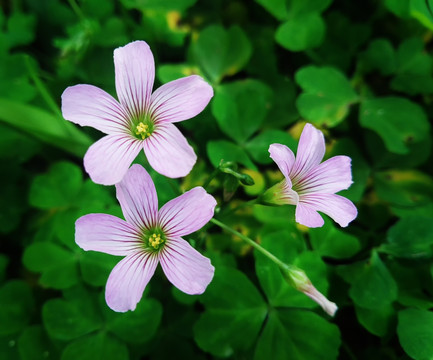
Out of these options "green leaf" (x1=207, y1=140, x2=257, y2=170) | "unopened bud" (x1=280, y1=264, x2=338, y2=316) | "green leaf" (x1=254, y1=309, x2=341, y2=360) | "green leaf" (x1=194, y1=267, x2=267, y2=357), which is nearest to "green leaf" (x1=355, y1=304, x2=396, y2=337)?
"green leaf" (x1=254, y1=309, x2=341, y2=360)

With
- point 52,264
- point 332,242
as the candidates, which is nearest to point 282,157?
point 332,242

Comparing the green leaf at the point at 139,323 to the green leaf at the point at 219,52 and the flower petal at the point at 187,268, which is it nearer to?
the flower petal at the point at 187,268

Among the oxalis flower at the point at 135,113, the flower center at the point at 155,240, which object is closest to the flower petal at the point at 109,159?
the oxalis flower at the point at 135,113

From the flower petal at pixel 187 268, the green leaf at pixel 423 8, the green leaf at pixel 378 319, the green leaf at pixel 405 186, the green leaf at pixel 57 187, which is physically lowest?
the green leaf at pixel 57 187

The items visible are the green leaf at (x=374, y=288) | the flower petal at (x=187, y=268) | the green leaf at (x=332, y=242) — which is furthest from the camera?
the green leaf at (x=332, y=242)

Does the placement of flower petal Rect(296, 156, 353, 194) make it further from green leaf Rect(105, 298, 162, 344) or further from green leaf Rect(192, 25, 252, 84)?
green leaf Rect(192, 25, 252, 84)

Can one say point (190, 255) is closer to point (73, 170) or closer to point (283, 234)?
point (283, 234)

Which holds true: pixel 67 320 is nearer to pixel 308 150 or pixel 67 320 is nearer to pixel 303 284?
pixel 303 284
